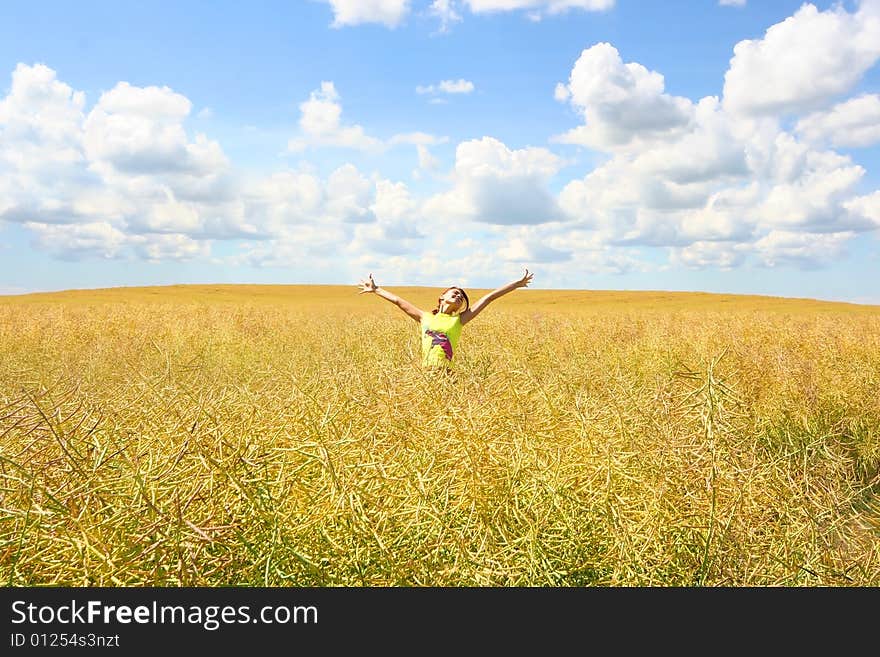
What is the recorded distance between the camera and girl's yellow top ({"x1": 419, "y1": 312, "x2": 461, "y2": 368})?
4.77 m

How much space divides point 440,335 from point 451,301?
35 cm

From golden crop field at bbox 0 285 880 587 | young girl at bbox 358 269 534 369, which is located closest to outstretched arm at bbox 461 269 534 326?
young girl at bbox 358 269 534 369

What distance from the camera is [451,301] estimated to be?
5.10m

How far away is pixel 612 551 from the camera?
1.81 metres

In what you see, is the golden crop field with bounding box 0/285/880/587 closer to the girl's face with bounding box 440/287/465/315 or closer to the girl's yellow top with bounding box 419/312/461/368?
the girl's yellow top with bounding box 419/312/461/368

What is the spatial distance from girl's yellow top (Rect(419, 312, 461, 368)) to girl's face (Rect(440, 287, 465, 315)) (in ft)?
0.20

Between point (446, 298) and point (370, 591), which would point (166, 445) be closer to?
point (370, 591)

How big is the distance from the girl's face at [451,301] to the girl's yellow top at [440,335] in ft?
0.20

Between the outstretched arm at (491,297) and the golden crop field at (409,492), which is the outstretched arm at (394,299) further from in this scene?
the golden crop field at (409,492)

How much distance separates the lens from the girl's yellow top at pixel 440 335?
15.6 ft

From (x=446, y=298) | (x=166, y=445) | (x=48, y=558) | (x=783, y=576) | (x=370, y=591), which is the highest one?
(x=446, y=298)

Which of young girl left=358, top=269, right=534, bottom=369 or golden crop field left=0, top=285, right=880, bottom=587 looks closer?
golden crop field left=0, top=285, right=880, bottom=587

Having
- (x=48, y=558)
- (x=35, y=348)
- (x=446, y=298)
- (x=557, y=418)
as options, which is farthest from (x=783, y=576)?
(x=35, y=348)

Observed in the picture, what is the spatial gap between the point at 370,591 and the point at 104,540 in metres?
0.63
